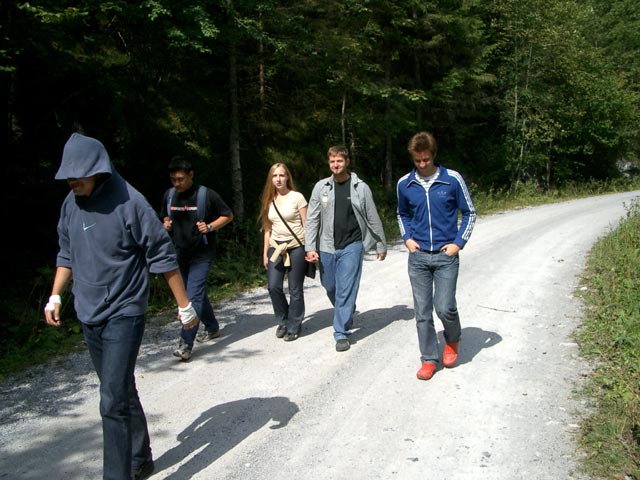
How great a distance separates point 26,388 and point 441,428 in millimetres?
3907

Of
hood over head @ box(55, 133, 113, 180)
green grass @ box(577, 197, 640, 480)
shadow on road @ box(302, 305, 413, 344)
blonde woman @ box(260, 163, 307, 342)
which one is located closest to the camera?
hood over head @ box(55, 133, 113, 180)

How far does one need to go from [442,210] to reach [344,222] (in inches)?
52.1

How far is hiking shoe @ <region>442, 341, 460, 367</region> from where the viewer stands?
5.29 metres

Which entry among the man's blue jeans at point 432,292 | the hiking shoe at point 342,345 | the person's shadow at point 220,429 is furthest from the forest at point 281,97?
the man's blue jeans at point 432,292

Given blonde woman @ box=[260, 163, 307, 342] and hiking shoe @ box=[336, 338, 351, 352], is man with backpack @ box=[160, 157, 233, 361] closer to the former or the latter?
blonde woman @ box=[260, 163, 307, 342]

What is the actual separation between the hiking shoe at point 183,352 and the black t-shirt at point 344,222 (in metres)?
1.91

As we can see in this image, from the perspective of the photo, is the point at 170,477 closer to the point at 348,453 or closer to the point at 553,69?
the point at 348,453

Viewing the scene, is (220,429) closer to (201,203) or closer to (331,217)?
(201,203)

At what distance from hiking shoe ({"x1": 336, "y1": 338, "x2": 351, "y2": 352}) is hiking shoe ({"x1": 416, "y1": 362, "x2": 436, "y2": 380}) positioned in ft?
3.30

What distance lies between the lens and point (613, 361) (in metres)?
5.19

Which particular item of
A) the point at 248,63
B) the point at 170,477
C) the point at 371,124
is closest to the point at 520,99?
the point at 371,124

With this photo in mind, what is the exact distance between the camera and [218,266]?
1010cm

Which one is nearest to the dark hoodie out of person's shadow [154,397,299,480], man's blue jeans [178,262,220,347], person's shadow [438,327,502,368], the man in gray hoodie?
the man in gray hoodie

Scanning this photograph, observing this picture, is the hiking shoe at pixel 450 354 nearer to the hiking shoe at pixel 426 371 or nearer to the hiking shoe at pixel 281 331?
the hiking shoe at pixel 426 371
